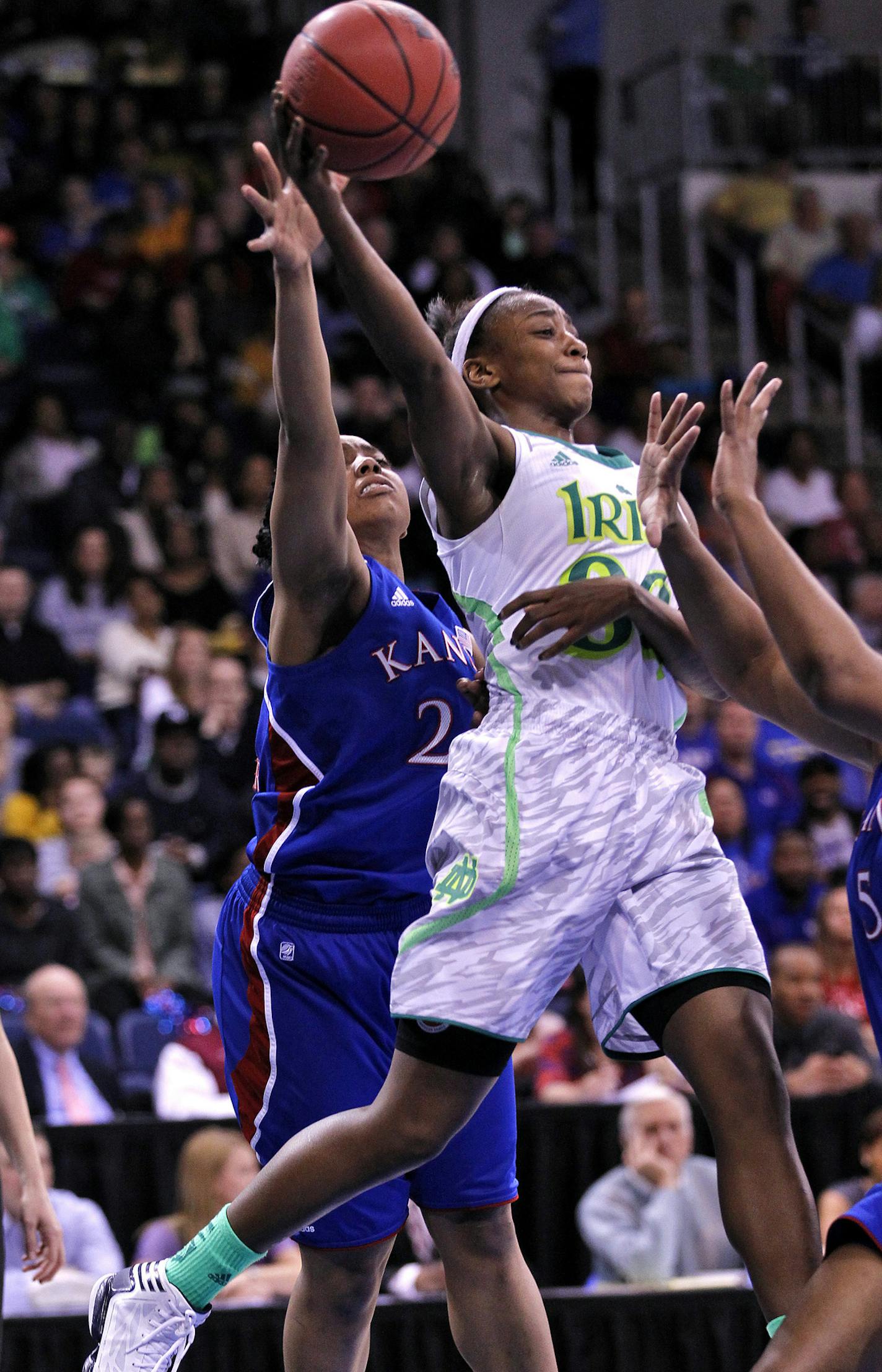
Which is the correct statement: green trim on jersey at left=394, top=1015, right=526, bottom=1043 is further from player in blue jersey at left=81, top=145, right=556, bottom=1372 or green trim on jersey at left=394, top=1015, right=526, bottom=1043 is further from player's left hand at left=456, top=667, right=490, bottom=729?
Answer: player's left hand at left=456, top=667, right=490, bottom=729

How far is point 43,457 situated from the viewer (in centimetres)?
1130

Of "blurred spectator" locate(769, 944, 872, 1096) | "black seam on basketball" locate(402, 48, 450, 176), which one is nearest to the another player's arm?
"black seam on basketball" locate(402, 48, 450, 176)

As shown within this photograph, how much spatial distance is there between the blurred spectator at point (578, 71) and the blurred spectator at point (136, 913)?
943 cm

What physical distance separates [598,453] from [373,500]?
598 mm

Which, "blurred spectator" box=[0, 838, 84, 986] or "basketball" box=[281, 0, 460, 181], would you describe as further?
"blurred spectator" box=[0, 838, 84, 986]

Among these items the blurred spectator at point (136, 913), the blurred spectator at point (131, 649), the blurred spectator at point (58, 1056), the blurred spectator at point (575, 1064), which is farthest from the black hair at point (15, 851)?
the blurred spectator at point (575, 1064)

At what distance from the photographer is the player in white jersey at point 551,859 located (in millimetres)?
3340

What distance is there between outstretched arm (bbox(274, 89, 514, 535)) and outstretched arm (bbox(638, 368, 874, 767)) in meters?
0.34

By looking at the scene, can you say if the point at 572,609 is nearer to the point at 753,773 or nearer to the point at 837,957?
the point at 837,957

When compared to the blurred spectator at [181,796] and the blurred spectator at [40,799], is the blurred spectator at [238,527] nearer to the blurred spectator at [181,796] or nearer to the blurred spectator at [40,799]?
the blurred spectator at [181,796]

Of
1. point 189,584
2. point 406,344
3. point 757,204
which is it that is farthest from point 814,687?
point 757,204

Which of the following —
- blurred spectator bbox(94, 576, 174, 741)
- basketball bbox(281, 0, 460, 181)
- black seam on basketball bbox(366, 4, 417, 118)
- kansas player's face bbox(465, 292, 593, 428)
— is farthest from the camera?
blurred spectator bbox(94, 576, 174, 741)

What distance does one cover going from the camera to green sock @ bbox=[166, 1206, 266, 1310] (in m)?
3.60

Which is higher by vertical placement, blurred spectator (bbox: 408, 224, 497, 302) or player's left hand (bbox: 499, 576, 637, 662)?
blurred spectator (bbox: 408, 224, 497, 302)
